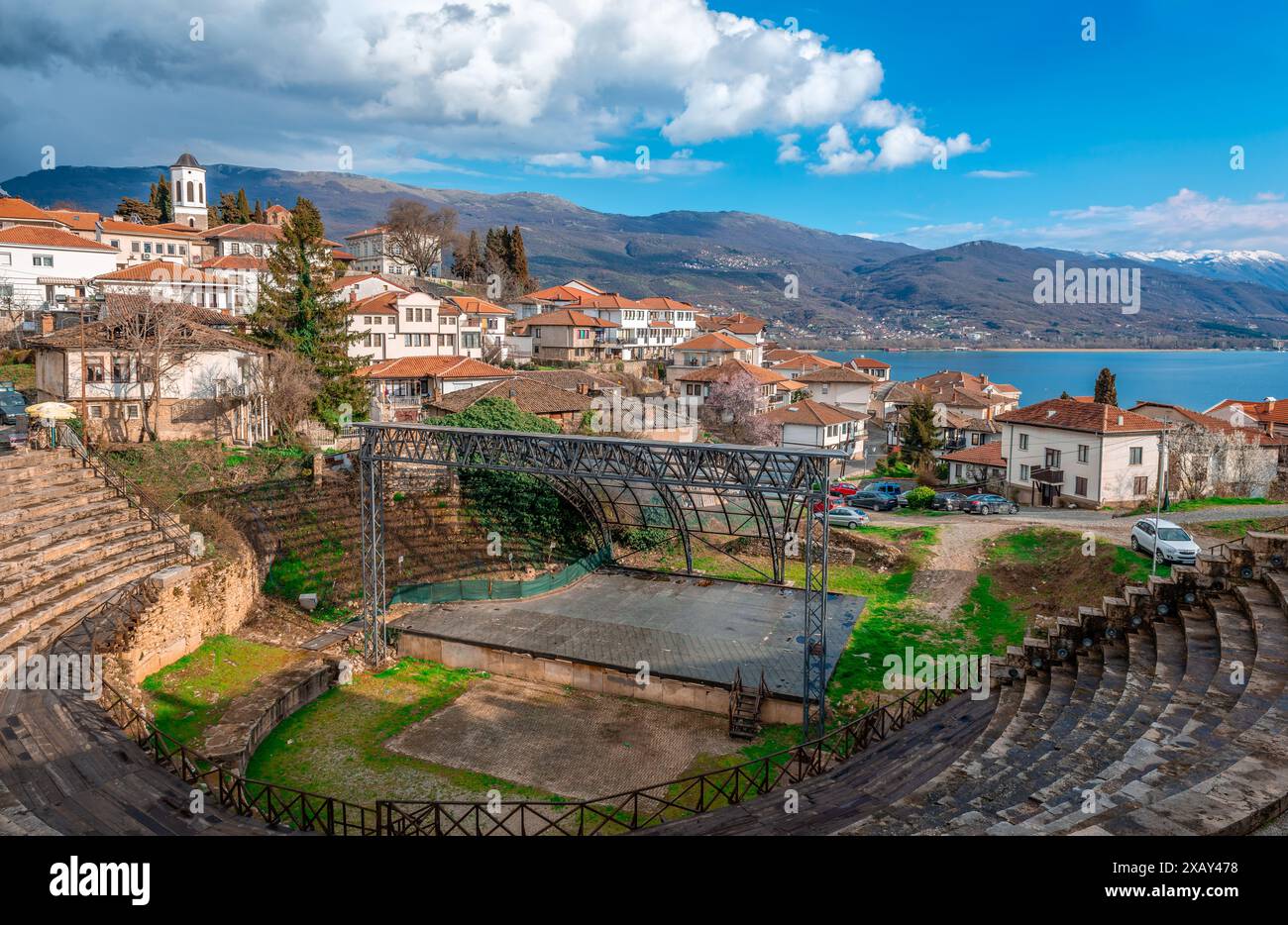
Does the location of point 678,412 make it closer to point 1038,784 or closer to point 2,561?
point 2,561

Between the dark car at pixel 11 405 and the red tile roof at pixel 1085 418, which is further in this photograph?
the red tile roof at pixel 1085 418

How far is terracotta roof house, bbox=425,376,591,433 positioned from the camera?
138 ft

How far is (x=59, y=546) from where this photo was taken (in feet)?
69.8

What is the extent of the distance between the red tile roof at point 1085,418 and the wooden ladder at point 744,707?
28860 millimetres

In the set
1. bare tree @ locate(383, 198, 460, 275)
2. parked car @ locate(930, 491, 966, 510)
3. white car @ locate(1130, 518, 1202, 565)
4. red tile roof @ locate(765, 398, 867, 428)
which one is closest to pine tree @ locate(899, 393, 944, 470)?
red tile roof @ locate(765, 398, 867, 428)

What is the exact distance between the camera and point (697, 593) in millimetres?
26875

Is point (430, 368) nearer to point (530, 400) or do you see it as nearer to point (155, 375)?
point (530, 400)

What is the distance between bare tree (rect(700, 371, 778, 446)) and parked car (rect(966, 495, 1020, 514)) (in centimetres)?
1902

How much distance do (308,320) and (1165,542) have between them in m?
35.9

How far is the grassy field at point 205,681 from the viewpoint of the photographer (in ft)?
57.6

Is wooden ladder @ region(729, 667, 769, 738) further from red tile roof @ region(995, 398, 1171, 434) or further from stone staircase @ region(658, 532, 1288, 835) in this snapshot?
red tile roof @ region(995, 398, 1171, 434)

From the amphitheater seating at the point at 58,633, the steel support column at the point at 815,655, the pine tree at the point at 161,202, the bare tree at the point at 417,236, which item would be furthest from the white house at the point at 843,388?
the pine tree at the point at 161,202

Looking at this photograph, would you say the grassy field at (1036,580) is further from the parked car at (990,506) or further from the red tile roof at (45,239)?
the red tile roof at (45,239)

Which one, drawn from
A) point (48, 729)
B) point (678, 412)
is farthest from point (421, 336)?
point (48, 729)
